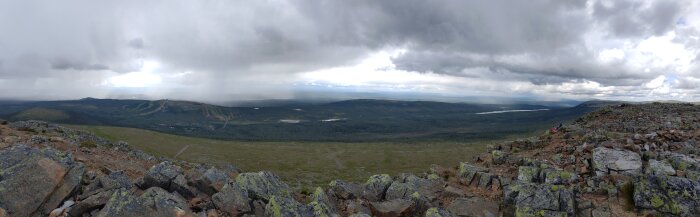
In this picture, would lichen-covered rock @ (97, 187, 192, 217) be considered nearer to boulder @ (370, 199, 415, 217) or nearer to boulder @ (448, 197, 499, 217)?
boulder @ (370, 199, 415, 217)

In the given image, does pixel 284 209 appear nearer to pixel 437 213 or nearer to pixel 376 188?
pixel 437 213

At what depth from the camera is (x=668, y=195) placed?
80.8ft

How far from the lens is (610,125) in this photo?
200ft

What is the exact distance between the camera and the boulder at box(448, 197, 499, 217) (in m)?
26.3

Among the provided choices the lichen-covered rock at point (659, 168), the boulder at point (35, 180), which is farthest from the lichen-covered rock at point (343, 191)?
the lichen-covered rock at point (659, 168)

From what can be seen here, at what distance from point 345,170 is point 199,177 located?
162155 mm

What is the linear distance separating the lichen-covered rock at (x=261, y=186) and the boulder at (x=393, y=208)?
6828mm

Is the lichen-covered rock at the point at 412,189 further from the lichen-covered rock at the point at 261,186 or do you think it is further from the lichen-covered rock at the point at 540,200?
the lichen-covered rock at the point at 261,186

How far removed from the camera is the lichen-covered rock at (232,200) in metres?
24.2

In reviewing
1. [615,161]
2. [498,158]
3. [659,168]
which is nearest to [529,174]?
[615,161]

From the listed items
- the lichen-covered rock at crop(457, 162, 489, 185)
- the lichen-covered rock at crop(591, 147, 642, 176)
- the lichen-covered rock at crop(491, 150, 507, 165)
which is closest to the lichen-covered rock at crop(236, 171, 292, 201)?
the lichen-covered rock at crop(457, 162, 489, 185)

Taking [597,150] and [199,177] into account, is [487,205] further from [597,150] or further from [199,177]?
[199,177]

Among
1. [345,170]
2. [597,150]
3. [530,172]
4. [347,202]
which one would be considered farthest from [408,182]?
[345,170]

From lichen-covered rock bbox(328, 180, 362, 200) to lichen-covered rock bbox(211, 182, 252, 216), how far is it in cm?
815
